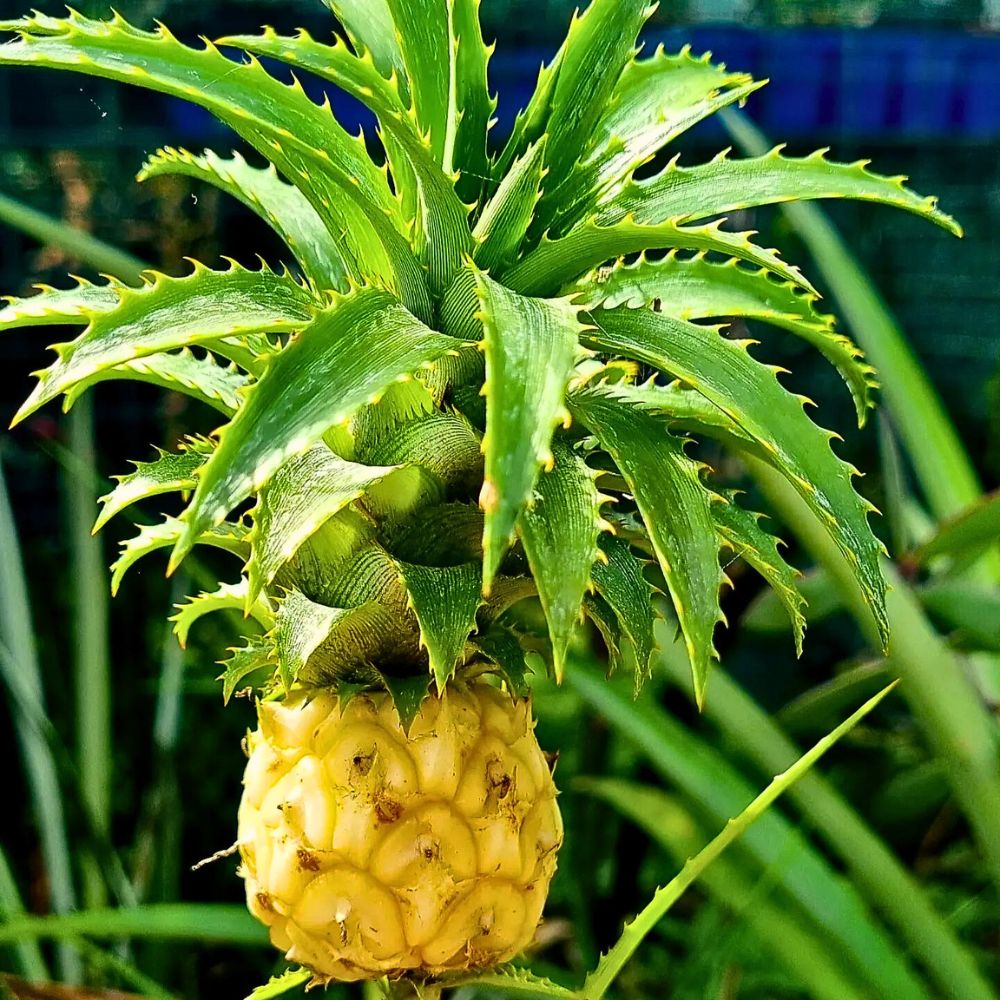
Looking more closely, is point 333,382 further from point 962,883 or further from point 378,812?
point 962,883

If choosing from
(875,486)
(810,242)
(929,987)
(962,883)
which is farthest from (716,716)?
(875,486)

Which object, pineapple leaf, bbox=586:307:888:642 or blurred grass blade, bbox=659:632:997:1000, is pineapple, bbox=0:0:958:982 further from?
blurred grass blade, bbox=659:632:997:1000

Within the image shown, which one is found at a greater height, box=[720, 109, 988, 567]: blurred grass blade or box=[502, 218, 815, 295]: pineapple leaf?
box=[502, 218, 815, 295]: pineapple leaf

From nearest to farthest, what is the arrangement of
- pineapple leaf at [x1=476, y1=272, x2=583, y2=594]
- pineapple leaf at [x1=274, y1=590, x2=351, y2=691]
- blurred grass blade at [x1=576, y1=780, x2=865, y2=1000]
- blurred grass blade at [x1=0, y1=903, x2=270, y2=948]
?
pineapple leaf at [x1=476, y1=272, x2=583, y2=594] → pineapple leaf at [x1=274, y1=590, x2=351, y2=691] → blurred grass blade at [x1=0, y1=903, x2=270, y2=948] → blurred grass blade at [x1=576, y1=780, x2=865, y2=1000]

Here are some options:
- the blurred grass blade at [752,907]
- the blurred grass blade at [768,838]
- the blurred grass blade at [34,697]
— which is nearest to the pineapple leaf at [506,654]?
the blurred grass blade at [752,907]

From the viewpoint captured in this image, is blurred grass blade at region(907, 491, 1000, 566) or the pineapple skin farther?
blurred grass blade at region(907, 491, 1000, 566)

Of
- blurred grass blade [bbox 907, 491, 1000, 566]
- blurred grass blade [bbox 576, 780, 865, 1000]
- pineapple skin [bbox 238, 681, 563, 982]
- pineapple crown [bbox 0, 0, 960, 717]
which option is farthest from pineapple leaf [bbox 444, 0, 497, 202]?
blurred grass blade [bbox 907, 491, 1000, 566]

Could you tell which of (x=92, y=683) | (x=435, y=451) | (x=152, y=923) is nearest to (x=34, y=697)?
(x=92, y=683)
